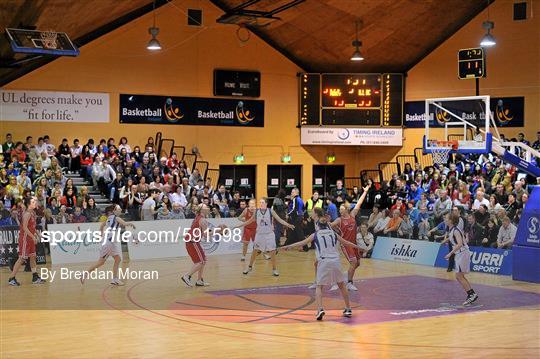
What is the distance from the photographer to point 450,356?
11.5 metres

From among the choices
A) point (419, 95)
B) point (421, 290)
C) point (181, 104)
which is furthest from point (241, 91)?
point (421, 290)

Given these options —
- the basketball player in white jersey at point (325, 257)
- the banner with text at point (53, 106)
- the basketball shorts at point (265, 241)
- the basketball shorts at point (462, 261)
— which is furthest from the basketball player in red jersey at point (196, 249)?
the banner with text at point (53, 106)

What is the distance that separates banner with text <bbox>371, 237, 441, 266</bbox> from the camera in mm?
22609

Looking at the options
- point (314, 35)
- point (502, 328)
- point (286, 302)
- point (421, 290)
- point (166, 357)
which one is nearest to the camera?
point (166, 357)

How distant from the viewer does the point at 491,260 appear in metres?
20.9

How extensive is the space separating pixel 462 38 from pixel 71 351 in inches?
954

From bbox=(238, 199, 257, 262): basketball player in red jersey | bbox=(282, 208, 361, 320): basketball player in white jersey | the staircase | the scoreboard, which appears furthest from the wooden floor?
the scoreboard

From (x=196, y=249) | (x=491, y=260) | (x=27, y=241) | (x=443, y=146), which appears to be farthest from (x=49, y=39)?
(x=491, y=260)

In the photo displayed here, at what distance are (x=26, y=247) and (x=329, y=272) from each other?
790 cm

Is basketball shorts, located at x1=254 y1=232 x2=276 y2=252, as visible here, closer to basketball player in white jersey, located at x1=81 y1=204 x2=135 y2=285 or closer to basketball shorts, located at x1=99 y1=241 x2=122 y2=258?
basketball player in white jersey, located at x1=81 y1=204 x2=135 y2=285

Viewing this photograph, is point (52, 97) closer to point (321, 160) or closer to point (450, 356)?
point (321, 160)

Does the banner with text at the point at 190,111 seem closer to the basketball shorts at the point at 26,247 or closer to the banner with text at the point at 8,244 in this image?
the banner with text at the point at 8,244

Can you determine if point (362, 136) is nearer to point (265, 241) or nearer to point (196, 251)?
point (265, 241)

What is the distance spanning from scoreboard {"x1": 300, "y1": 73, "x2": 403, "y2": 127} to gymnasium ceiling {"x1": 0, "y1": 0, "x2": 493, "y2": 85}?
0.68 metres
